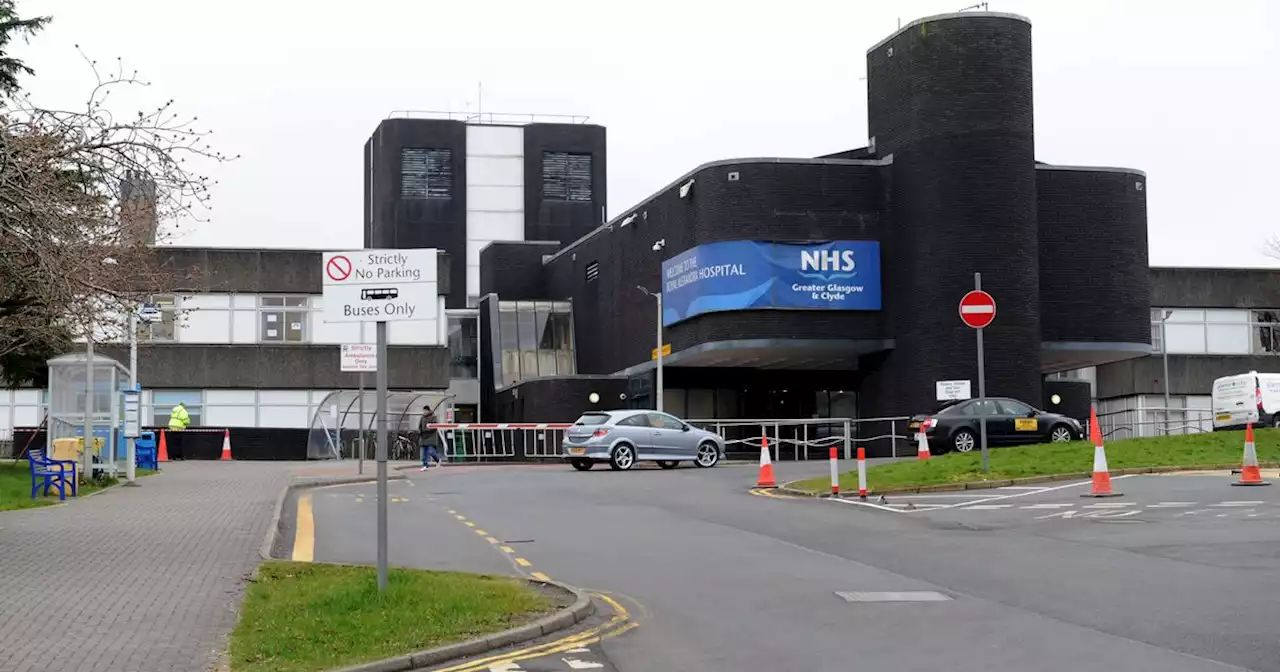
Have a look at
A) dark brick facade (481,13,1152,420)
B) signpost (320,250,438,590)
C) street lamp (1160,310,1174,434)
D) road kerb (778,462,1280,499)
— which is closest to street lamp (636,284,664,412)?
dark brick facade (481,13,1152,420)

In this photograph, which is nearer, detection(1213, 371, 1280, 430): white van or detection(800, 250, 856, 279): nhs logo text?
detection(1213, 371, 1280, 430): white van

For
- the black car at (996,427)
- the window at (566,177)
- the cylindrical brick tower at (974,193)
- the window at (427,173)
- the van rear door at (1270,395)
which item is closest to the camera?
the black car at (996,427)

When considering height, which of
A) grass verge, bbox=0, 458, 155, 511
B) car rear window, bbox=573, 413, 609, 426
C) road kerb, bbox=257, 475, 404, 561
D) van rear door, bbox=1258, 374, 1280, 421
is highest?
van rear door, bbox=1258, 374, 1280, 421

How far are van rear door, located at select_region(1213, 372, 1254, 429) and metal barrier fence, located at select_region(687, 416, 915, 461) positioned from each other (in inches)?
374

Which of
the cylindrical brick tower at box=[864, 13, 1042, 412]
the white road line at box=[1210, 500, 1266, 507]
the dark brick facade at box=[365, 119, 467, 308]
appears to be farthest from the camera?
the dark brick facade at box=[365, 119, 467, 308]

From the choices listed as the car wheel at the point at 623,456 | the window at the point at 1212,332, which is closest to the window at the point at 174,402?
the car wheel at the point at 623,456

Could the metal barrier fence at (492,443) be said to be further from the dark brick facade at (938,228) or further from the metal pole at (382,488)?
the metal pole at (382,488)

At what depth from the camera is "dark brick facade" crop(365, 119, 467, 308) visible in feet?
273

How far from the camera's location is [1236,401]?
45.5m

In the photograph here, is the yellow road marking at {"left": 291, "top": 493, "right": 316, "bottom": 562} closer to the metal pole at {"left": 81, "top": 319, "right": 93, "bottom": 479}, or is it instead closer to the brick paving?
the brick paving

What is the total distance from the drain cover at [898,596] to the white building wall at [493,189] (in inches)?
2855

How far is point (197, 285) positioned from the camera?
185 feet

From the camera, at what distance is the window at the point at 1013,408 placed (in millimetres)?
36969

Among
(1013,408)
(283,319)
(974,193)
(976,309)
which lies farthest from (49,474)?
(283,319)
